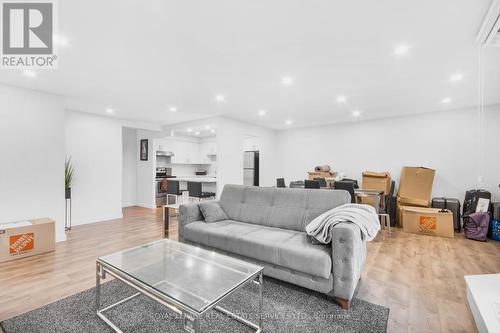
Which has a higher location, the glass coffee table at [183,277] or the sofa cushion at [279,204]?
the sofa cushion at [279,204]

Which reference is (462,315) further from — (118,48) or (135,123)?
(135,123)

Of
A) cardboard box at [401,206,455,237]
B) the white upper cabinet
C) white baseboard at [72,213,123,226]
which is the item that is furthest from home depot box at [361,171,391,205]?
white baseboard at [72,213,123,226]

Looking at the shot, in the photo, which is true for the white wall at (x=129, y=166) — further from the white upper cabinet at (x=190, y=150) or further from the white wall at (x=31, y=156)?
the white wall at (x=31, y=156)

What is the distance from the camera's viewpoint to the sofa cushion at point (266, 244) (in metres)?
1.95

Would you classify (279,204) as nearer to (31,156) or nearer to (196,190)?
(196,190)

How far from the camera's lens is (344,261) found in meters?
1.89

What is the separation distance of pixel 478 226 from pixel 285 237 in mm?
3838

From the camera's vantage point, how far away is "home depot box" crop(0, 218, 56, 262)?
9.52 ft

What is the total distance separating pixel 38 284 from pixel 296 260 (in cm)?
261

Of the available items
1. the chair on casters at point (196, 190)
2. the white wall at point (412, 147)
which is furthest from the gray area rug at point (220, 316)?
the white wall at point (412, 147)

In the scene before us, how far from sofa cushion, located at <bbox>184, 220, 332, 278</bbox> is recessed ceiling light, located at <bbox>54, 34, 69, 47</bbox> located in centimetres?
233

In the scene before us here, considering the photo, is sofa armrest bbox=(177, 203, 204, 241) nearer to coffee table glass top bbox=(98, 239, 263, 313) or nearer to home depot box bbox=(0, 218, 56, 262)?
coffee table glass top bbox=(98, 239, 263, 313)

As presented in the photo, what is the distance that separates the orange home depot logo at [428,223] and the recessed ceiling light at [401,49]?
128 inches

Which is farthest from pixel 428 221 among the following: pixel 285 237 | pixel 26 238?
pixel 26 238
